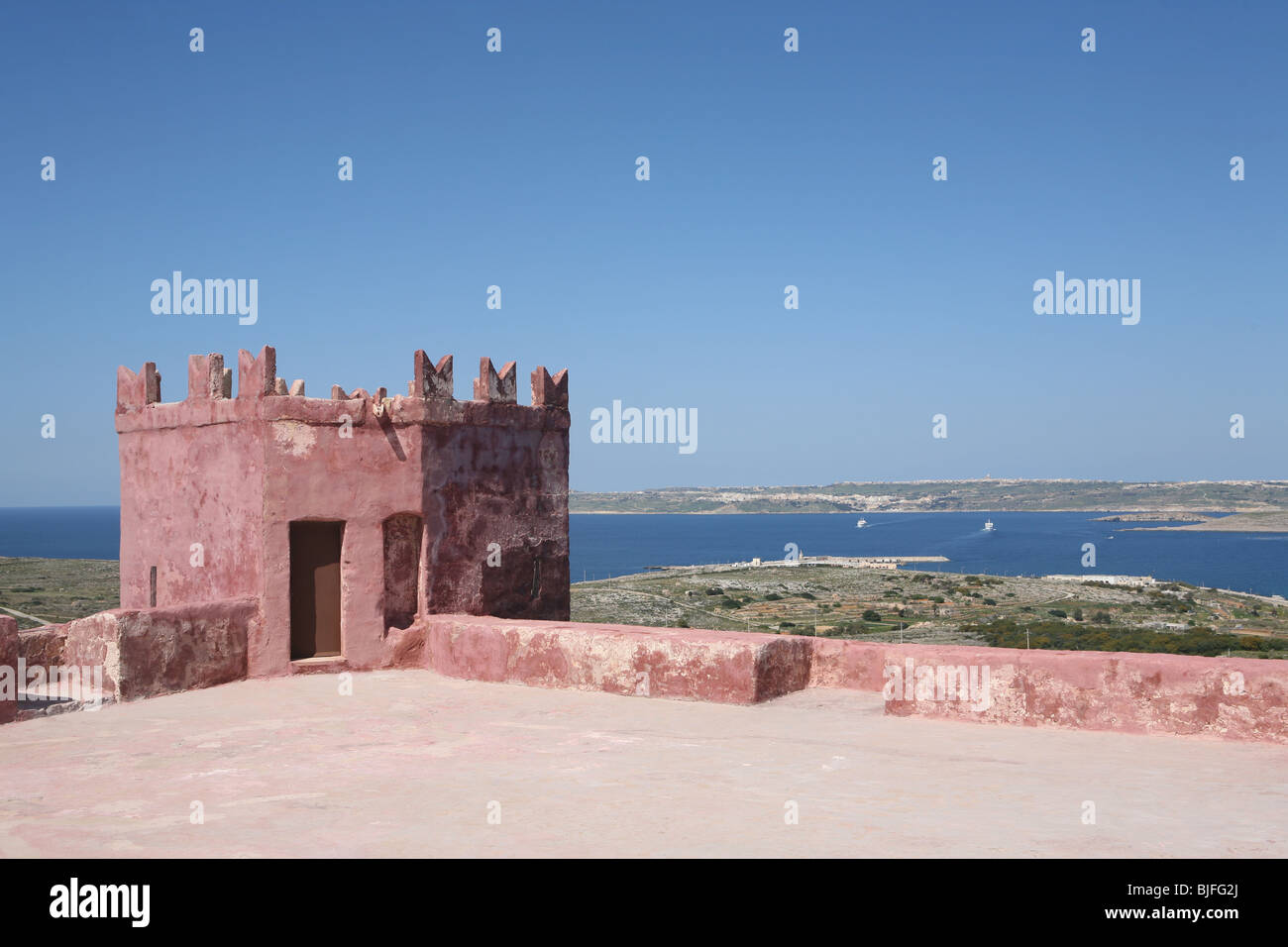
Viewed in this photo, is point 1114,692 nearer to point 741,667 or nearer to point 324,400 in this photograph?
point 741,667

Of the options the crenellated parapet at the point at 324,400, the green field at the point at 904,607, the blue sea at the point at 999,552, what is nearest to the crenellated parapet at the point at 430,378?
the crenellated parapet at the point at 324,400

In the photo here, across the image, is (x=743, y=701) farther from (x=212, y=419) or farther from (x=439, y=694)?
(x=212, y=419)

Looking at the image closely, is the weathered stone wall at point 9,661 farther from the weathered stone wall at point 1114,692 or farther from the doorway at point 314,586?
the weathered stone wall at point 1114,692

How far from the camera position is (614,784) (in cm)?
659

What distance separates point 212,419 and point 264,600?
2.21m

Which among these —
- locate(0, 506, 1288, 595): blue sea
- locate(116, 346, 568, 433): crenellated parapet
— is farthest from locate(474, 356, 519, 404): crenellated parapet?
locate(0, 506, 1288, 595): blue sea

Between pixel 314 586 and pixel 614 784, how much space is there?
20.5ft

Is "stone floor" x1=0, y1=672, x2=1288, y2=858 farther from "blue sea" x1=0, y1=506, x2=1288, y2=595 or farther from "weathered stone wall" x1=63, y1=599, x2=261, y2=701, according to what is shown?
"blue sea" x1=0, y1=506, x2=1288, y2=595

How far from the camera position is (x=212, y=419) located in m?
12.1

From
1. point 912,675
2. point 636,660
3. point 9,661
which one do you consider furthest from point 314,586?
point 912,675

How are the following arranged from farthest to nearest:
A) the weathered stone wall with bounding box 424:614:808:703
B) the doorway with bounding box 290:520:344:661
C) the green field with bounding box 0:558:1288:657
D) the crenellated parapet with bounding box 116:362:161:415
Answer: the green field with bounding box 0:558:1288:657 < the crenellated parapet with bounding box 116:362:161:415 < the doorway with bounding box 290:520:344:661 < the weathered stone wall with bounding box 424:614:808:703

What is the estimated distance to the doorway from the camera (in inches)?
462

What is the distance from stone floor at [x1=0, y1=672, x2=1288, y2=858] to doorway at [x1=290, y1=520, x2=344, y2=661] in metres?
2.14

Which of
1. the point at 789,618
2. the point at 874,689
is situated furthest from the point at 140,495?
the point at 789,618
